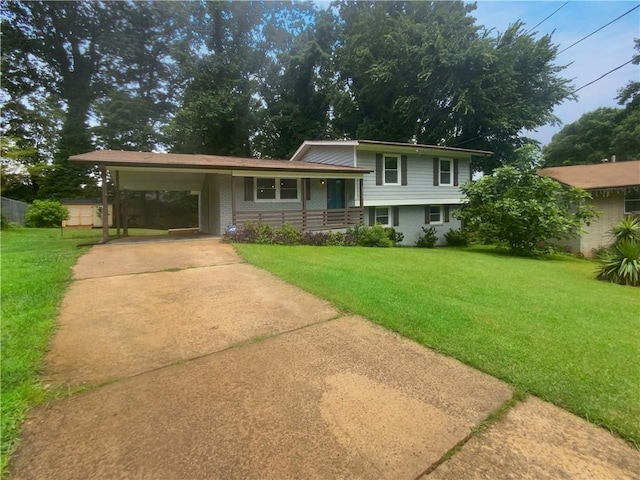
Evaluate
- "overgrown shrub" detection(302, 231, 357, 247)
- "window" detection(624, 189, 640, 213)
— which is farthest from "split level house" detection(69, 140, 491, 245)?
"window" detection(624, 189, 640, 213)

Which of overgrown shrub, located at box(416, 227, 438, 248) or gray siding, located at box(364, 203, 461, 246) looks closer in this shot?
overgrown shrub, located at box(416, 227, 438, 248)

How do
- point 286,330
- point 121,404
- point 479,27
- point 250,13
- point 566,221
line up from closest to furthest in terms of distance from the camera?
point 121,404 → point 286,330 → point 566,221 → point 479,27 → point 250,13

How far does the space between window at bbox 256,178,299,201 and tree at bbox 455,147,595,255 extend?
312 inches

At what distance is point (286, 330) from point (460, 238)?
17.2 meters

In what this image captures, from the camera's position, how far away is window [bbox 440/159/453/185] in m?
19.1

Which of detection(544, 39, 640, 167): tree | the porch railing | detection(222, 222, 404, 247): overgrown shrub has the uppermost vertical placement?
detection(544, 39, 640, 167): tree

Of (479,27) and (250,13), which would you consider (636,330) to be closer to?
(479,27)

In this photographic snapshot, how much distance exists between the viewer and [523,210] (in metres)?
13.4

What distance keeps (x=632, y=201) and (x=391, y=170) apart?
11.5 m

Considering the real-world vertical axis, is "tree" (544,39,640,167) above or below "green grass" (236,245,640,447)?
above

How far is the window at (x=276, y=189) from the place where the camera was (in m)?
14.3

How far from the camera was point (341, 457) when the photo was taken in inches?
80.2

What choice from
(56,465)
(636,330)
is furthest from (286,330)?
(636,330)

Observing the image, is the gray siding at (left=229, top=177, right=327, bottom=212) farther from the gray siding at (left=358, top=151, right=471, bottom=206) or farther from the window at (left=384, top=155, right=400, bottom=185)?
the window at (left=384, top=155, right=400, bottom=185)
